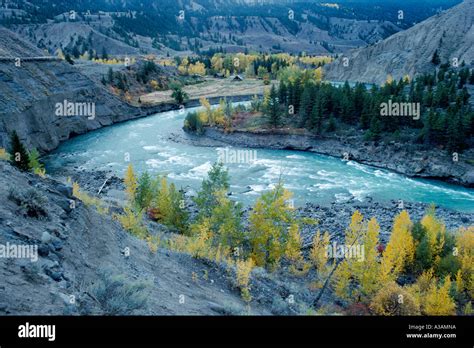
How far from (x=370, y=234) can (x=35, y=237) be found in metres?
20.3

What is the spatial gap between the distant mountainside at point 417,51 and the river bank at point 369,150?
74.7 metres

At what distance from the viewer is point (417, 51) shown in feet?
456

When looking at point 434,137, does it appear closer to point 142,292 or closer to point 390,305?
point 390,305

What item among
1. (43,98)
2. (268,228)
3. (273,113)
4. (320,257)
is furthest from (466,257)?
(43,98)

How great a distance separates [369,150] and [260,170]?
19924 mm

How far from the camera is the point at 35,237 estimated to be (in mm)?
13266

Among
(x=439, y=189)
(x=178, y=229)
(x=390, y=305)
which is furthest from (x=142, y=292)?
(x=439, y=189)

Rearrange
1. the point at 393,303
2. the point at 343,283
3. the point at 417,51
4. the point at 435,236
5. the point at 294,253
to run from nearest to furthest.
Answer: the point at 393,303 < the point at 343,283 < the point at 294,253 < the point at 435,236 < the point at 417,51

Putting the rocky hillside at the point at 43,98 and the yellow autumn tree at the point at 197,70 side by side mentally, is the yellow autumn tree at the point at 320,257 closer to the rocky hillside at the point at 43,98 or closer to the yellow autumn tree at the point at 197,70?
the rocky hillside at the point at 43,98

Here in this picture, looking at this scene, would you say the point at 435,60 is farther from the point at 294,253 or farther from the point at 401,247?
the point at 294,253

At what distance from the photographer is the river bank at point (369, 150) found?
56156 millimetres

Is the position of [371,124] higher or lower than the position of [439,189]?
higher

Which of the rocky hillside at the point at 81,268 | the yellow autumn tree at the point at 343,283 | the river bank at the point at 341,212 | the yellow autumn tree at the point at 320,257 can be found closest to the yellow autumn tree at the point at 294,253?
the yellow autumn tree at the point at 320,257

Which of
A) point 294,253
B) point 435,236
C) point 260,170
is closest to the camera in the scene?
point 294,253
